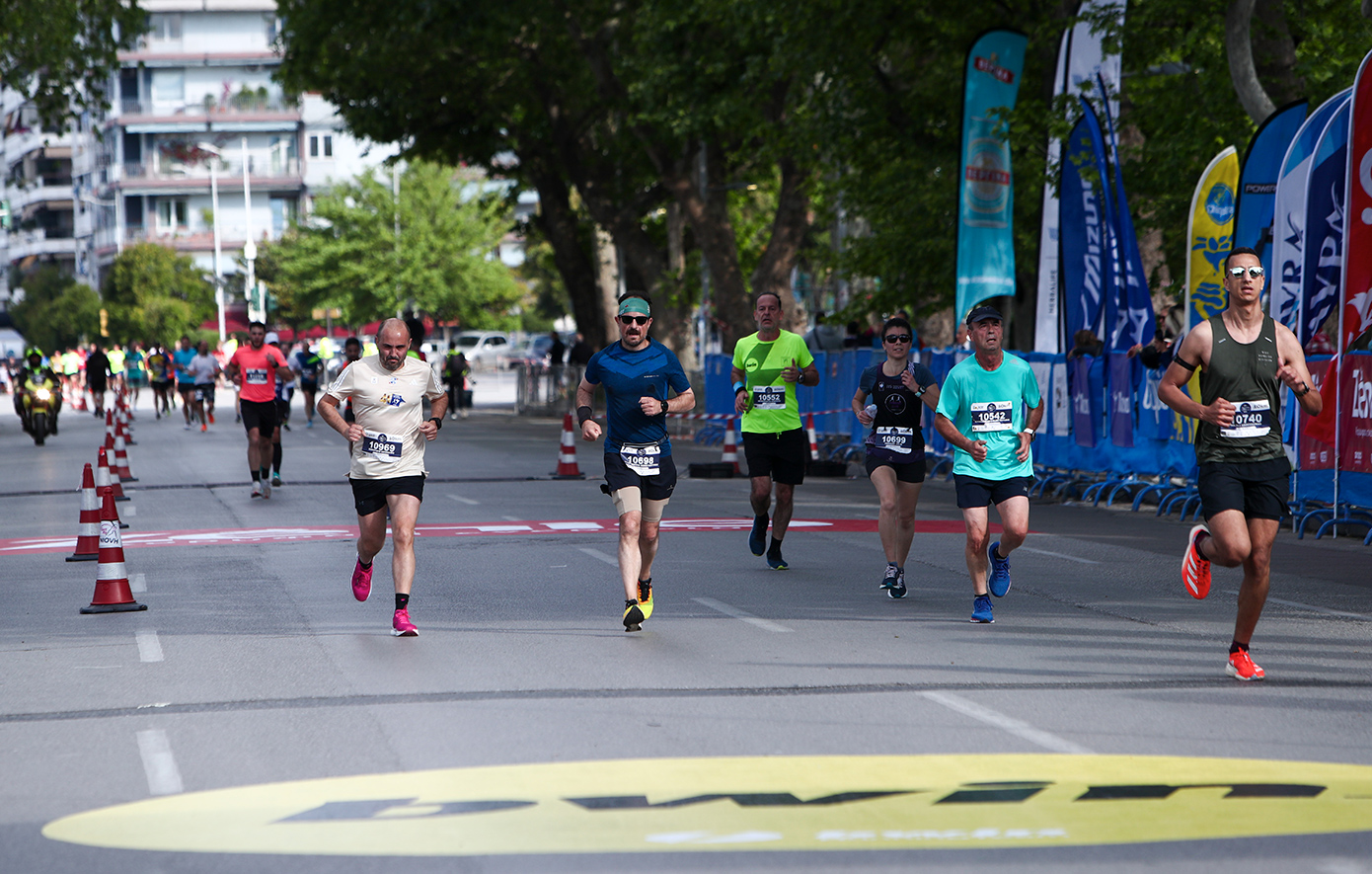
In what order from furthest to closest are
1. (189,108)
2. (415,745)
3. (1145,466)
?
1. (189,108)
2. (1145,466)
3. (415,745)

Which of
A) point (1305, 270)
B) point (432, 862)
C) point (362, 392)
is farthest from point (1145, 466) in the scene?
point (432, 862)

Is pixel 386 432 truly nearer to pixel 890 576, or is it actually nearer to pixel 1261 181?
pixel 890 576

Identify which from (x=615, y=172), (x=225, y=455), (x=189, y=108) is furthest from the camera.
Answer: (x=189, y=108)

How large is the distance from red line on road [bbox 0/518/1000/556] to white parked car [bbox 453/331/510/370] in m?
67.2

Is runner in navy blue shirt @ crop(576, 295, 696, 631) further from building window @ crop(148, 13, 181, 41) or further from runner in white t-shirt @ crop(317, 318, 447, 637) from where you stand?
building window @ crop(148, 13, 181, 41)

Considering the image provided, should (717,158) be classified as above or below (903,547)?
above

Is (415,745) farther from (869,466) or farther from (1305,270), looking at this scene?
(1305,270)

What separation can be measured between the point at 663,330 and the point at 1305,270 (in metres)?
26.5

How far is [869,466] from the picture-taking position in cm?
1096

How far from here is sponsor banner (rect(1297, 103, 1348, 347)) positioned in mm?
14406

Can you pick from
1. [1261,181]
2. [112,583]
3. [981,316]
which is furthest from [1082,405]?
[112,583]

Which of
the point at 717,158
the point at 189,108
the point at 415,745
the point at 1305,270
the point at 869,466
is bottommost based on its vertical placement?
the point at 415,745

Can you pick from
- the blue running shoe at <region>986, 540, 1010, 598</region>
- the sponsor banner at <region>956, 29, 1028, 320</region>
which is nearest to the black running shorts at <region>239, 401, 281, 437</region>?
the sponsor banner at <region>956, 29, 1028, 320</region>

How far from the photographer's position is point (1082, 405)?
60.9 feet
